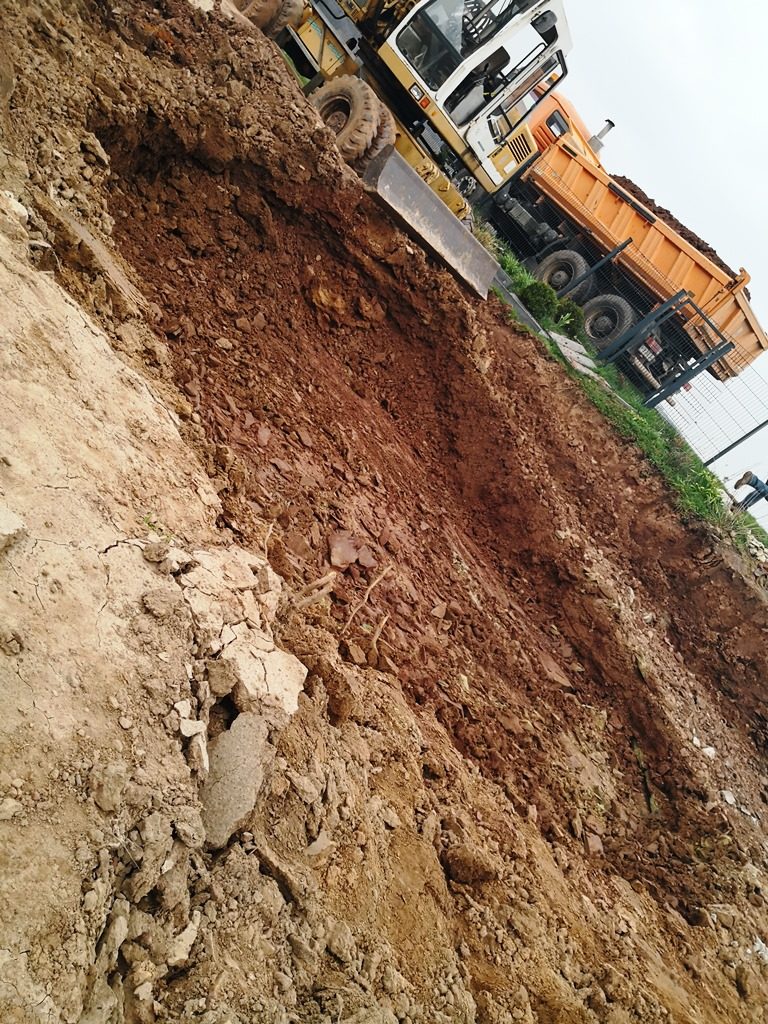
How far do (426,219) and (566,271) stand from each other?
19.0ft

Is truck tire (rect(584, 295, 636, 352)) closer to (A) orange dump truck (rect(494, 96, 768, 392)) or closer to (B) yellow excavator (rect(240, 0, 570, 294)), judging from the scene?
(A) orange dump truck (rect(494, 96, 768, 392))

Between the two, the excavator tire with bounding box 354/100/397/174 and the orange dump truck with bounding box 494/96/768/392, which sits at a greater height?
the orange dump truck with bounding box 494/96/768/392

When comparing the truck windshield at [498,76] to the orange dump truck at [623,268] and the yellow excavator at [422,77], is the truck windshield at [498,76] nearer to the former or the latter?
the yellow excavator at [422,77]

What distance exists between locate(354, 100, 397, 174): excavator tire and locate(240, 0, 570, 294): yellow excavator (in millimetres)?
14

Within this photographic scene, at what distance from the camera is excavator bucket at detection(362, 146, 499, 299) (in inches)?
208

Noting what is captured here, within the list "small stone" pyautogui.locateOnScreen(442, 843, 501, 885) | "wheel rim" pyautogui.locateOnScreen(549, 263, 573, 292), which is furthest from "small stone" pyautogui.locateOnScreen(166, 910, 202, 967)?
"wheel rim" pyautogui.locateOnScreen(549, 263, 573, 292)

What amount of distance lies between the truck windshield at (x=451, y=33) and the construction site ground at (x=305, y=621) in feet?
7.21

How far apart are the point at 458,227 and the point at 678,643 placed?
5.21m

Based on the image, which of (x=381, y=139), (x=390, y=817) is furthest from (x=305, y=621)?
(x=381, y=139)

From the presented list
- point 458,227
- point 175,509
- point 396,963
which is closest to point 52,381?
point 175,509

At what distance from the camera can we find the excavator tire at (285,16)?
5758 millimetres

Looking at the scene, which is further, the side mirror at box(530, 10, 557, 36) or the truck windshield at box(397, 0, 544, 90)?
the side mirror at box(530, 10, 557, 36)

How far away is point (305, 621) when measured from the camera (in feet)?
9.46

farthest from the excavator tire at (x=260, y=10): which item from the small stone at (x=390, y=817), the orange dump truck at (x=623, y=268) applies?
the small stone at (x=390, y=817)
